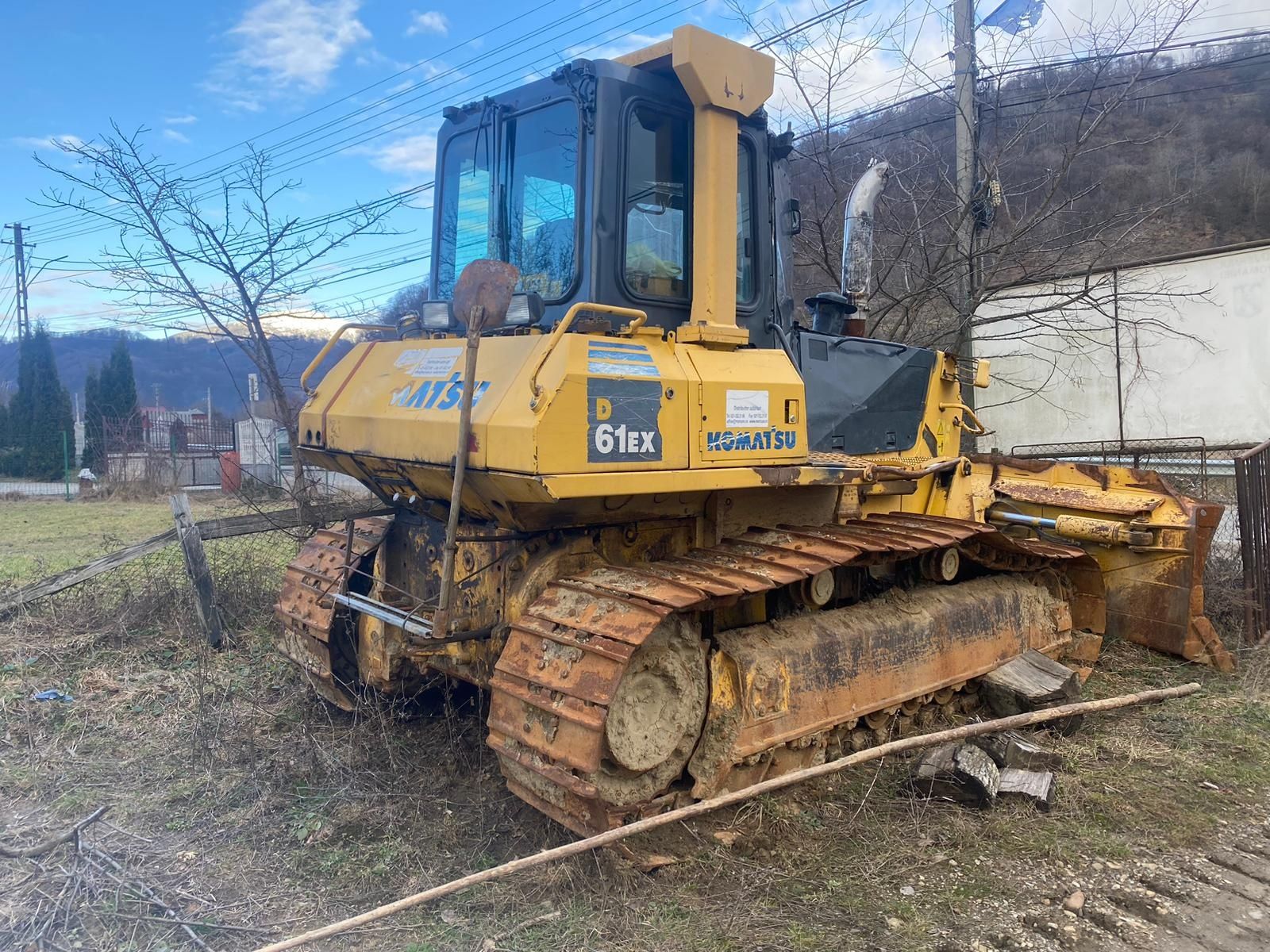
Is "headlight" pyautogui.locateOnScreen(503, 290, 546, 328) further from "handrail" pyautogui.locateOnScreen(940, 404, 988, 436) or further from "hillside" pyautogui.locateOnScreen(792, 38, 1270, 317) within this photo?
"hillside" pyautogui.locateOnScreen(792, 38, 1270, 317)

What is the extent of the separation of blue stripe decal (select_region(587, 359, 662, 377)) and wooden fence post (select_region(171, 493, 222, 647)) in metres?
4.41

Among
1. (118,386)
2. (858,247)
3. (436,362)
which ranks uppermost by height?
(118,386)

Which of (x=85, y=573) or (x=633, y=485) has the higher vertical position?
(x=633, y=485)

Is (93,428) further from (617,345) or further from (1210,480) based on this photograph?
(617,345)

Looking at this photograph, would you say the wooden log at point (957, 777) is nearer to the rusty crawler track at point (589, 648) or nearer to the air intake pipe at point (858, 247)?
the rusty crawler track at point (589, 648)

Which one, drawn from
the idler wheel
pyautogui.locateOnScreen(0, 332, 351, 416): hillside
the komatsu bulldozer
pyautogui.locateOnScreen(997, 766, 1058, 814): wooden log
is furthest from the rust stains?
pyautogui.locateOnScreen(0, 332, 351, 416): hillside

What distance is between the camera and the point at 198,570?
258 inches

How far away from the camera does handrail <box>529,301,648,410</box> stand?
3285mm

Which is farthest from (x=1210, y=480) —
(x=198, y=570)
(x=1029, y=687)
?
(x=198, y=570)

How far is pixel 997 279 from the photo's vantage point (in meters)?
12.1

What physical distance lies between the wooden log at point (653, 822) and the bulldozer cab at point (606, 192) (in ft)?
→ 6.49

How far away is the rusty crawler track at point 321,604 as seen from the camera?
15.4 ft

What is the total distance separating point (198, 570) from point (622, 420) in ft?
14.8

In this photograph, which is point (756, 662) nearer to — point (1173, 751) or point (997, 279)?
point (1173, 751)
